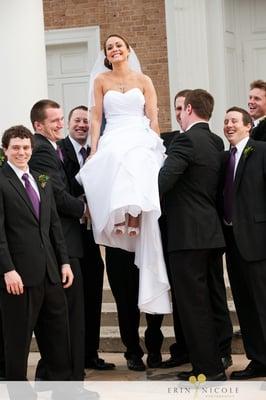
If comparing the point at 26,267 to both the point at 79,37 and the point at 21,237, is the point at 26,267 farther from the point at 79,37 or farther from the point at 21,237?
the point at 79,37

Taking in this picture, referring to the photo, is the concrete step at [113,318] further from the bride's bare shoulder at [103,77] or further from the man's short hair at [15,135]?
the man's short hair at [15,135]

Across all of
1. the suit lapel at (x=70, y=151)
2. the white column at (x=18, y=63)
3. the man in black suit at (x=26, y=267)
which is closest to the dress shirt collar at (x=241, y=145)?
the suit lapel at (x=70, y=151)

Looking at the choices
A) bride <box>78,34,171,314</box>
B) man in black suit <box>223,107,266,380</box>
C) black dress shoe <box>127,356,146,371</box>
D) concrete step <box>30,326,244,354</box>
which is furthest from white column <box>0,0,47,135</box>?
man in black suit <box>223,107,266,380</box>

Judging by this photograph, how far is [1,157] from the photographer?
23.4ft

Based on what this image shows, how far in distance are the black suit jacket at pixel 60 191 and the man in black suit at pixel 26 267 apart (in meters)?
Answer: 0.35

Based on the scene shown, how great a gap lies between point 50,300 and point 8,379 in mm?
574

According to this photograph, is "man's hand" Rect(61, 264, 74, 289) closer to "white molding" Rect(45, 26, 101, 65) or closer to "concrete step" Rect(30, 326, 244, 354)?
"concrete step" Rect(30, 326, 244, 354)

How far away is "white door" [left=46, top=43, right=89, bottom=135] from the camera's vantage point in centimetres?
1358

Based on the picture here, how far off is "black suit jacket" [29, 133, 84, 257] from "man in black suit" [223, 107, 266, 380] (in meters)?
1.08

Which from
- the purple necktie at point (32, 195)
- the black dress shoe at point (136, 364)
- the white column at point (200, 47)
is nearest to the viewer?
the purple necktie at point (32, 195)

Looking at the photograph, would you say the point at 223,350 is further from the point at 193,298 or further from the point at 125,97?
the point at 125,97

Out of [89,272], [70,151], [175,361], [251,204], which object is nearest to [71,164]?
[70,151]

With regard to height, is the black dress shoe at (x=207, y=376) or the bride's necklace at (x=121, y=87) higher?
the bride's necklace at (x=121, y=87)

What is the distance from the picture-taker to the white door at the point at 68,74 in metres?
13.6
